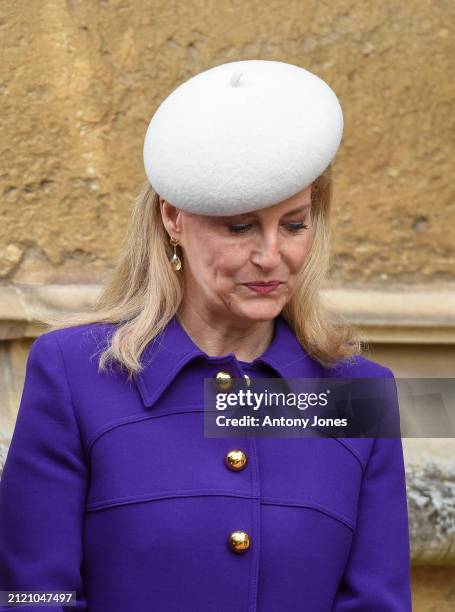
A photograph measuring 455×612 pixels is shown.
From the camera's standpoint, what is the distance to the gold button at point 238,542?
6.46 feet

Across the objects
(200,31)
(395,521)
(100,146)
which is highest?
(200,31)

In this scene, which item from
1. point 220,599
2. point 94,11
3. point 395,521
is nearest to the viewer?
point 220,599

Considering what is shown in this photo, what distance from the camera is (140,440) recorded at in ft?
6.61

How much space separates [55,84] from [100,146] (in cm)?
14

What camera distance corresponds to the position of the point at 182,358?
2080mm

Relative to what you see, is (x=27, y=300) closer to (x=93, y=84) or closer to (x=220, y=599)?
(x=93, y=84)

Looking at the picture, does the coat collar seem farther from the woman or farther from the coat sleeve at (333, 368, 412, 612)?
the coat sleeve at (333, 368, 412, 612)

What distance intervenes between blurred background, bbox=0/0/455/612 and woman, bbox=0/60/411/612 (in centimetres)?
69

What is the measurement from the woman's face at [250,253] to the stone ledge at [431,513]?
86cm

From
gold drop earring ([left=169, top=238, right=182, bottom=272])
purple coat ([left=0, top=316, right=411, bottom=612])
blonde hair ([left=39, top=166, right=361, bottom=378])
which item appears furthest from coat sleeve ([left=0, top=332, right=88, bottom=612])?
gold drop earring ([left=169, top=238, right=182, bottom=272])

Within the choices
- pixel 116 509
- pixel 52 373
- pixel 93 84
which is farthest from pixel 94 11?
pixel 116 509

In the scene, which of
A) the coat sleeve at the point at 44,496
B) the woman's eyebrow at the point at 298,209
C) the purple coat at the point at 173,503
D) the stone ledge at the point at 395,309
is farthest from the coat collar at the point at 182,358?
the stone ledge at the point at 395,309

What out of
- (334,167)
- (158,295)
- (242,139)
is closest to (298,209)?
(242,139)

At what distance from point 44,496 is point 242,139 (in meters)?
0.54
